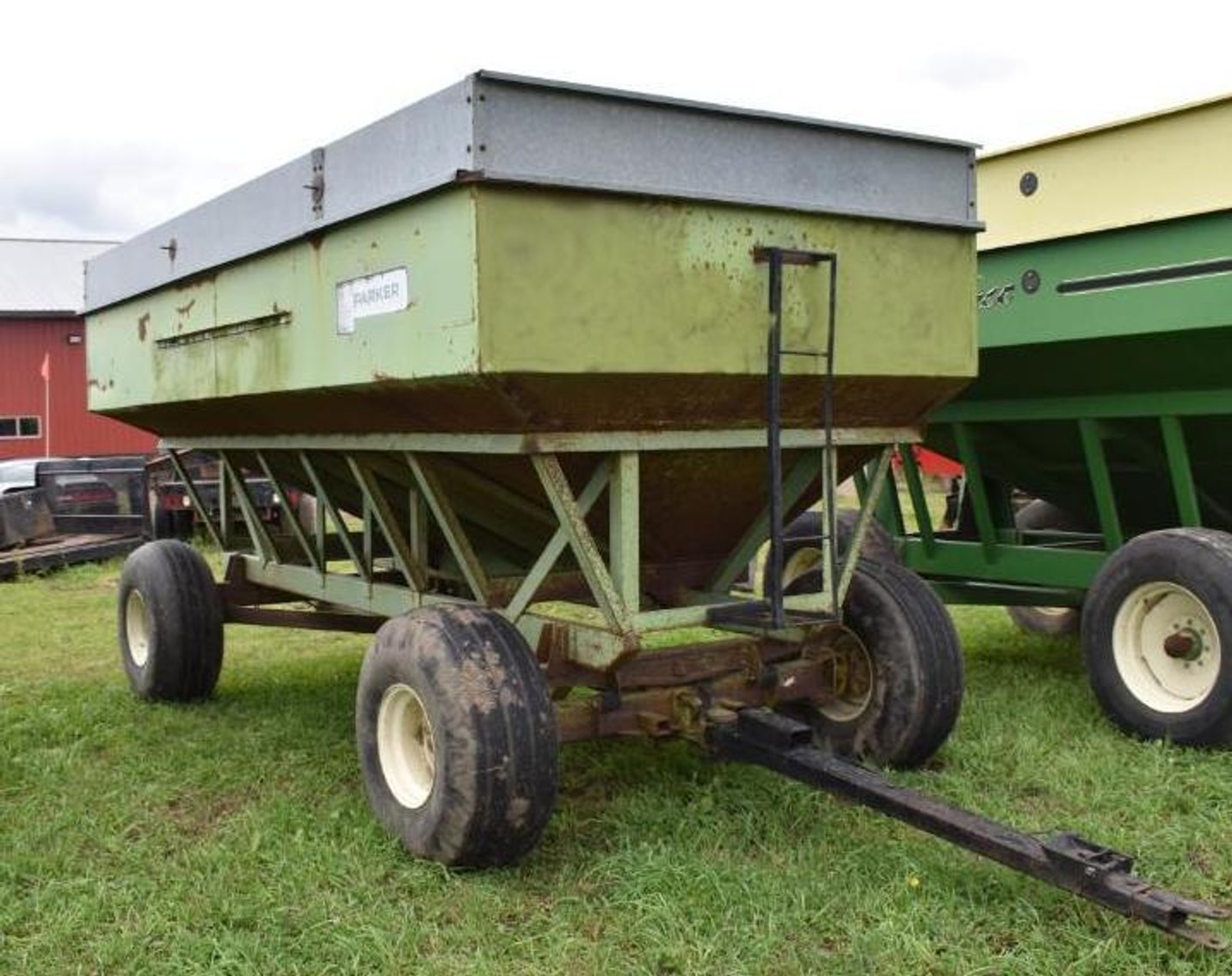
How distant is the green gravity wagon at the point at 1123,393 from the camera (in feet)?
16.6

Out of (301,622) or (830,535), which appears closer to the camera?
(830,535)

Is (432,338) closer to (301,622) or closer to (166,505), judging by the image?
(301,622)

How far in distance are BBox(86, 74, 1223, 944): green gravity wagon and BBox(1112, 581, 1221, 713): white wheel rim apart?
1000mm

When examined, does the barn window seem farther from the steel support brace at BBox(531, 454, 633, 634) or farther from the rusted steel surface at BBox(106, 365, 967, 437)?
the steel support brace at BBox(531, 454, 633, 634)

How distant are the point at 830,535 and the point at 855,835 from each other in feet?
3.11

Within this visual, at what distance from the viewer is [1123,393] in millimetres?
5609

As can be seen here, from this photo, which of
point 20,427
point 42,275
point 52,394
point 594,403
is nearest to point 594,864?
point 594,403

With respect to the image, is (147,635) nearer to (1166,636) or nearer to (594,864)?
(594,864)

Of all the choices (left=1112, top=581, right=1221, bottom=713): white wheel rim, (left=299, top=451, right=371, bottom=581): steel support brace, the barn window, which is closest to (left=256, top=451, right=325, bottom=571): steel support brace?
(left=299, top=451, right=371, bottom=581): steel support brace

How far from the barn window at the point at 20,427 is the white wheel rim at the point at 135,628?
21.2 metres

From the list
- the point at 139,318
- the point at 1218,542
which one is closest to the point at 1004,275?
the point at 1218,542

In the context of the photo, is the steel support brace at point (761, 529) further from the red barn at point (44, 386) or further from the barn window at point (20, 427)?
the barn window at point (20, 427)

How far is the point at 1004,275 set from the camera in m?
5.91

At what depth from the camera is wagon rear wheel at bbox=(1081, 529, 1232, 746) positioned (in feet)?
15.9
